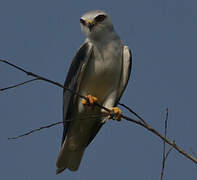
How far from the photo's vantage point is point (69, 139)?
6.77 m

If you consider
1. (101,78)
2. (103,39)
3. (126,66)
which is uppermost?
(103,39)

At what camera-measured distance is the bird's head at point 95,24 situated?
6258mm

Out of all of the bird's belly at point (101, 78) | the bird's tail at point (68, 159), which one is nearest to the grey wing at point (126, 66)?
the bird's belly at point (101, 78)

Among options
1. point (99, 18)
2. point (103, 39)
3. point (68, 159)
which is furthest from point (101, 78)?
point (68, 159)

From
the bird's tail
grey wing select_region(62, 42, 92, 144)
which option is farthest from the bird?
the bird's tail

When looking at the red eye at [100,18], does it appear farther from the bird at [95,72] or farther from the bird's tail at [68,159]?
the bird's tail at [68,159]

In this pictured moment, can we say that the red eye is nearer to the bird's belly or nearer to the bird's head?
the bird's head

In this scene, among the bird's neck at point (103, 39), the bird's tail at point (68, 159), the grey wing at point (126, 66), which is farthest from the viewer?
the bird's tail at point (68, 159)

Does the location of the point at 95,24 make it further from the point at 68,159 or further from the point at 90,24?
the point at 68,159

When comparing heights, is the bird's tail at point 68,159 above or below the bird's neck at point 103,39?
below

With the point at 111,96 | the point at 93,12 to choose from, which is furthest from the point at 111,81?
the point at 93,12

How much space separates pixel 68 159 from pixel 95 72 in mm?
1626

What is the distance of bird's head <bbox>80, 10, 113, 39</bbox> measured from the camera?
626 cm

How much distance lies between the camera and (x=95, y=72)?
6098mm
